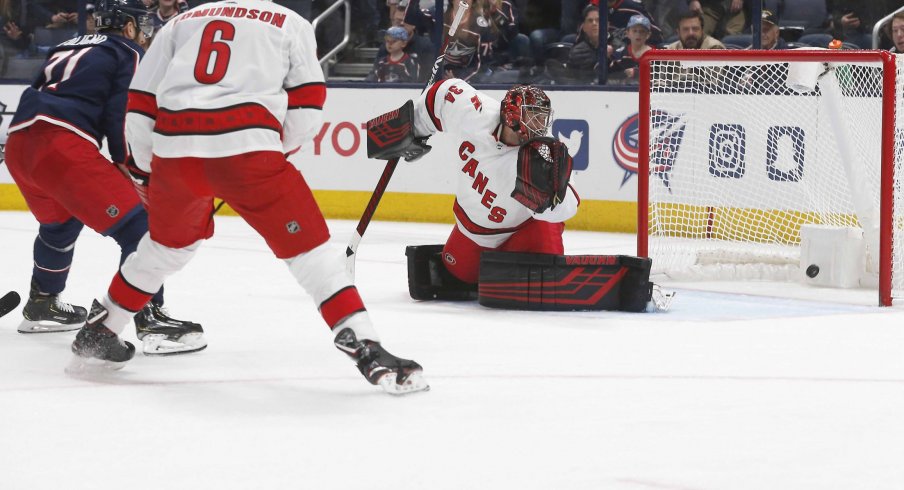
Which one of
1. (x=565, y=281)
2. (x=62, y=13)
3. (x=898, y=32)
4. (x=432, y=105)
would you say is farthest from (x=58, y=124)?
(x=62, y=13)

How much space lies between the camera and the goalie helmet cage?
4.73 metres

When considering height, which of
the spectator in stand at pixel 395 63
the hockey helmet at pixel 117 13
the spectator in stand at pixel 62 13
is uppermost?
the spectator in stand at pixel 62 13

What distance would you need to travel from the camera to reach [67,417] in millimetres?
2549

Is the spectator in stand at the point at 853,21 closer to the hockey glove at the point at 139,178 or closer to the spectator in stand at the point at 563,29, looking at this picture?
the spectator in stand at the point at 563,29

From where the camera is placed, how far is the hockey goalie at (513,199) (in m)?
3.80

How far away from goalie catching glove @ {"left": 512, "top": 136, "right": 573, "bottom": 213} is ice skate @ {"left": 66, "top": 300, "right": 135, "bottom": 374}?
4.55 feet

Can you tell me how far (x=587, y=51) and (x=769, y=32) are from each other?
1.06 m

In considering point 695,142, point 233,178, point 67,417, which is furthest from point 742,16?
point 67,417

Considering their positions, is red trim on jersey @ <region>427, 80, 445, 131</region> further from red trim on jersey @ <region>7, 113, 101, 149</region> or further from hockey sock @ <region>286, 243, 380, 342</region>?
hockey sock @ <region>286, 243, 380, 342</region>

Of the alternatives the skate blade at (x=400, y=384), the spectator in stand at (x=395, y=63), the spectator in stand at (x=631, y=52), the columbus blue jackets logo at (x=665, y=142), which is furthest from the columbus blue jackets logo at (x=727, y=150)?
the skate blade at (x=400, y=384)

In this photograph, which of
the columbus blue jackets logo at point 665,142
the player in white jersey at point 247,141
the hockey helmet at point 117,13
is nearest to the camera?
the player in white jersey at point 247,141

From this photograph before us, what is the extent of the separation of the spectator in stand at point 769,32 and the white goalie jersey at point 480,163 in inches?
121

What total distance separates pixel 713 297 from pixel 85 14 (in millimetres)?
5053

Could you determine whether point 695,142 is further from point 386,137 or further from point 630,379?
point 630,379
